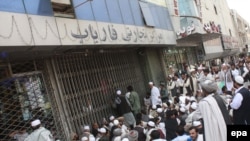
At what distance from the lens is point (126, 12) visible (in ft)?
41.0

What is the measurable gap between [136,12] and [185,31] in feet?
16.0

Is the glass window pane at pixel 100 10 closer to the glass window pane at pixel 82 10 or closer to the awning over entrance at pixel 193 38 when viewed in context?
the glass window pane at pixel 82 10

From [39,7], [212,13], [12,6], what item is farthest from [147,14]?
[212,13]

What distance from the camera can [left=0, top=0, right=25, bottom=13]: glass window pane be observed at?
7.28 metres

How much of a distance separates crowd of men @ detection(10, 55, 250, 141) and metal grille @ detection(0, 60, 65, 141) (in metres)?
0.84

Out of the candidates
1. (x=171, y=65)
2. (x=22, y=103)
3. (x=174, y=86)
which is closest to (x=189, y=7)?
(x=171, y=65)

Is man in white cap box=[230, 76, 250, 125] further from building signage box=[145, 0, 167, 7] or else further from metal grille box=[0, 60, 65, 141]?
building signage box=[145, 0, 167, 7]

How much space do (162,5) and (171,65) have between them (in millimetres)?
3501

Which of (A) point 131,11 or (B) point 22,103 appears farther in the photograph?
(A) point 131,11

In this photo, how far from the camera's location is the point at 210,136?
15.4 ft

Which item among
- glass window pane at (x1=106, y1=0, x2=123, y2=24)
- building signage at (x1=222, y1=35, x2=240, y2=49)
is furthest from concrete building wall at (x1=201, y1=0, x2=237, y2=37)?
glass window pane at (x1=106, y1=0, x2=123, y2=24)

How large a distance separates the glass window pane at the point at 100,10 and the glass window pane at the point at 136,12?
2181 mm

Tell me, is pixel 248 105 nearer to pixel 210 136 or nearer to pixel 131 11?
pixel 210 136

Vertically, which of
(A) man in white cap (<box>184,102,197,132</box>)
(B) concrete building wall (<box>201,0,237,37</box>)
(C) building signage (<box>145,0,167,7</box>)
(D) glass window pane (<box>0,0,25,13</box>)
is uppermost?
(B) concrete building wall (<box>201,0,237,37</box>)
